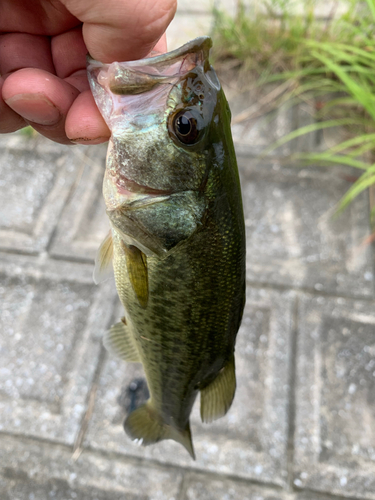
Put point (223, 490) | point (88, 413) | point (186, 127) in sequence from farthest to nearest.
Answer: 1. point (88, 413)
2. point (223, 490)
3. point (186, 127)

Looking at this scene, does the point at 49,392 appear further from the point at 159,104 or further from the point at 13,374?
the point at 159,104

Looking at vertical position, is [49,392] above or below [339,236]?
below

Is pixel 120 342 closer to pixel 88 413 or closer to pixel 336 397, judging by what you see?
pixel 88 413

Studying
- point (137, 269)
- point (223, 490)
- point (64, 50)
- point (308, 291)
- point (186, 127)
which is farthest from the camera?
point (308, 291)

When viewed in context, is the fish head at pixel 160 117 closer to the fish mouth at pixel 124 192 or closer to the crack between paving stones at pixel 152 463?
the fish mouth at pixel 124 192

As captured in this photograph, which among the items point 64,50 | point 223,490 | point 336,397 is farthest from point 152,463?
point 64,50

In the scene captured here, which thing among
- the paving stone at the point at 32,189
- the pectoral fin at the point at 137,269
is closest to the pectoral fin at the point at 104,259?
the pectoral fin at the point at 137,269

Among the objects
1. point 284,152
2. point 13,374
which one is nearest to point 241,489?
point 13,374
